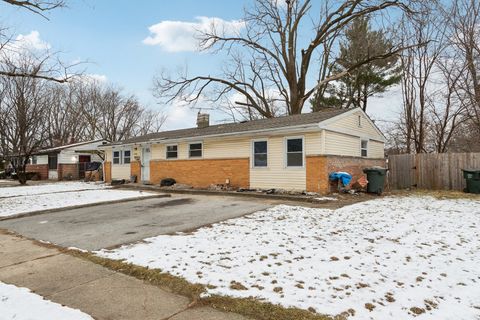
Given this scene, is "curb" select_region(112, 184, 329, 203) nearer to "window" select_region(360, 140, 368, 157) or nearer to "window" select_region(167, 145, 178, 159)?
"window" select_region(167, 145, 178, 159)

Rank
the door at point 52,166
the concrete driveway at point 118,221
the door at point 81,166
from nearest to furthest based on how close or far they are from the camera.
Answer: the concrete driveway at point 118,221 < the door at point 81,166 < the door at point 52,166

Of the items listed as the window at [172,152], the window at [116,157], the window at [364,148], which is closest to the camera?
the window at [364,148]

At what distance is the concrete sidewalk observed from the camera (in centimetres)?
290

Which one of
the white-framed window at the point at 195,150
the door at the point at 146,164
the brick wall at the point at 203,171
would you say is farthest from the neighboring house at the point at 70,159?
the white-framed window at the point at 195,150

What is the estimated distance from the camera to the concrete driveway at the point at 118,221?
237 inches

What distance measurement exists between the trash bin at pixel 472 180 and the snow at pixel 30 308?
1491 centimetres

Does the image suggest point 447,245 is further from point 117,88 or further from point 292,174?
point 117,88

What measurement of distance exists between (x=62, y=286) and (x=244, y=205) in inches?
262

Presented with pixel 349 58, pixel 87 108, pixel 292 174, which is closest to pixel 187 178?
pixel 292 174

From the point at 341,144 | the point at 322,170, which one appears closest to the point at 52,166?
the point at 322,170

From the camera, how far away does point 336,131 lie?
12.4 m

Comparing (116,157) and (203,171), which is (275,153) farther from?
(116,157)

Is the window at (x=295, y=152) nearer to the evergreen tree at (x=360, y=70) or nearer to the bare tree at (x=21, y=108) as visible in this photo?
the evergreen tree at (x=360, y=70)

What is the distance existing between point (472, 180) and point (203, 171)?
12318mm
